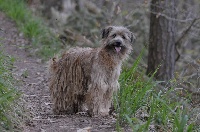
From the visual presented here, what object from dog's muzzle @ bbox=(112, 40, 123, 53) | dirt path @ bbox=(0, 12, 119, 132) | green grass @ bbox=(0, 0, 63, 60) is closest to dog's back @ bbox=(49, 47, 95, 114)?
dirt path @ bbox=(0, 12, 119, 132)

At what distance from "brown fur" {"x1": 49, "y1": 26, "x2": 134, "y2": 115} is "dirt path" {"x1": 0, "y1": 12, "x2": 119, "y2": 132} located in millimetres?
273

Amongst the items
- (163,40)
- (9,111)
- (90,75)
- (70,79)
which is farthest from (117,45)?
(163,40)

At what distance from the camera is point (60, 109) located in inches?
277

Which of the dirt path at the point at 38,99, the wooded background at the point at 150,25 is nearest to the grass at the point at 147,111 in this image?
the dirt path at the point at 38,99

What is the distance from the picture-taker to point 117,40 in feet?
21.7

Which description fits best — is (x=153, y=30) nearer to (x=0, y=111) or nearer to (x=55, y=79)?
(x=55, y=79)

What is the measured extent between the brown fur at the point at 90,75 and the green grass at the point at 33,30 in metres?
4.66

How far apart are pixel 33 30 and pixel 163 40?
4141 millimetres

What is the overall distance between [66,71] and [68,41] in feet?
22.6

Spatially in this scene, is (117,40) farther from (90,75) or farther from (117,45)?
(90,75)

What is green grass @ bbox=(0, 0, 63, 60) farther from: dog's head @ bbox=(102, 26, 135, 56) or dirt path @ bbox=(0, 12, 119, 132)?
dog's head @ bbox=(102, 26, 135, 56)

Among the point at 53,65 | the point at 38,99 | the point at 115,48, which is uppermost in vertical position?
the point at 115,48

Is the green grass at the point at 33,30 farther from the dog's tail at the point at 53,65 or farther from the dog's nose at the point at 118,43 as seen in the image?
the dog's nose at the point at 118,43

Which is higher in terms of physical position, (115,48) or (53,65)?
(115,48)
